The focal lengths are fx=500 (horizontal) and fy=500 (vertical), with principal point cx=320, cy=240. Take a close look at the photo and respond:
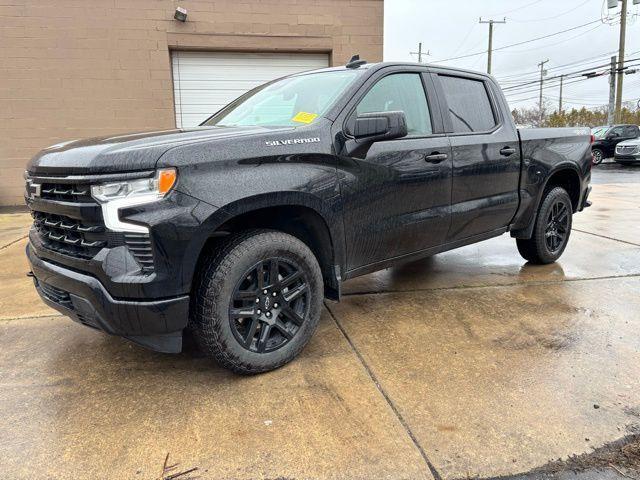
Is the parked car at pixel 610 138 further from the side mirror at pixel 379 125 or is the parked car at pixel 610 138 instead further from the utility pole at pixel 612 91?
the side mirror at pixel 379 125

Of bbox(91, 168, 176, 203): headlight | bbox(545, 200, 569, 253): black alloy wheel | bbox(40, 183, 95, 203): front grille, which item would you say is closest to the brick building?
bbox(545, 200, 569, 253): black alloy wheel

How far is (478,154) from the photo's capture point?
13.5 feet

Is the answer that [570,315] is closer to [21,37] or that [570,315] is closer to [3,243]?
[3,243]

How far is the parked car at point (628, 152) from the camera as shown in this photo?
21.1m

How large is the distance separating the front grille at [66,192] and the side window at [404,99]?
185 cm

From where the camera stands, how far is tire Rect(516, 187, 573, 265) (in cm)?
507

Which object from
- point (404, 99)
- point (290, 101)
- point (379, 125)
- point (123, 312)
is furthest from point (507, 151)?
point (123, 312)

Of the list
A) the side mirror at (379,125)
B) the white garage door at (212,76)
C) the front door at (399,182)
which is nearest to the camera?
the side mirror at (379,125)

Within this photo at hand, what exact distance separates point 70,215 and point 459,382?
2.34 metres

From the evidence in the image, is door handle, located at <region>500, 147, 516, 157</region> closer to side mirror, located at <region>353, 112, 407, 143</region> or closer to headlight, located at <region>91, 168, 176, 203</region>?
side mirror, located at <region>353, 112, 407, 143</region>

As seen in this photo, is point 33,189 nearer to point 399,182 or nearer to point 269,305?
point 269,305

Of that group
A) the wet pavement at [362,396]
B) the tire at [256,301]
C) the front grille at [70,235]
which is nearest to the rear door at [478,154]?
the wet pavement at [362,396]

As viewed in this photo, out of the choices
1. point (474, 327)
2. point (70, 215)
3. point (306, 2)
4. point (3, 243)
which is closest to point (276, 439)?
point (70, 215)

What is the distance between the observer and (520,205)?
4715mm
